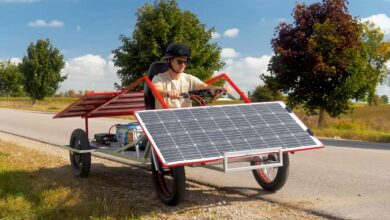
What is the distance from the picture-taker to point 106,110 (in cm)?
811

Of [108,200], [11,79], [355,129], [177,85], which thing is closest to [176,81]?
[177,85]

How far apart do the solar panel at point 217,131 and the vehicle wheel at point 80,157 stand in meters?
2.36

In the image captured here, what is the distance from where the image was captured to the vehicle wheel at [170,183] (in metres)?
4.99

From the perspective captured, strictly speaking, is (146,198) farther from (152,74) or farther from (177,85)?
(152,74)

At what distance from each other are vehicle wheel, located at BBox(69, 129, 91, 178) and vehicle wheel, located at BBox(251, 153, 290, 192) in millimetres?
2637

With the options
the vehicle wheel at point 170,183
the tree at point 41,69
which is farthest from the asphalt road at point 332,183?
the tree at point 41,69

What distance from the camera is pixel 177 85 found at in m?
6.16

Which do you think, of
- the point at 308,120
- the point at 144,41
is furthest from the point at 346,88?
the point at 144,41

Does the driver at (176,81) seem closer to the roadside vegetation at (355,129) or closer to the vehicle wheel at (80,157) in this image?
the vehicle wheel at (80,157)

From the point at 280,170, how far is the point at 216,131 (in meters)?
1.12

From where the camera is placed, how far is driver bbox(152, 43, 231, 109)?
5844mm

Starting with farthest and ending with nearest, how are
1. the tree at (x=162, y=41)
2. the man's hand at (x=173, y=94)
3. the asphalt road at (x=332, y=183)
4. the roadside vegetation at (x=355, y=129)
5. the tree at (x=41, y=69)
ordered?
the tree at (x=41, y=69) → the tree at (x=162, y=41) → the roadside vegetation at (x=355, y=129) → the man's hand at (x=173, y=94) → the asphalt road at (x=332, y=183)

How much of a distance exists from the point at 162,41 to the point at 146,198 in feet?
65.1

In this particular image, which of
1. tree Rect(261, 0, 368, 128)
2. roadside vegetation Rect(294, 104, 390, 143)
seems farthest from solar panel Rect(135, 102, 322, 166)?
tree Rect(261, 0, 368, 128)
